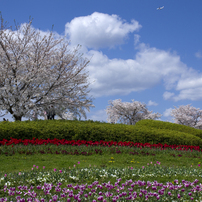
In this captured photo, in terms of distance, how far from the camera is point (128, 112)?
25.4 meters

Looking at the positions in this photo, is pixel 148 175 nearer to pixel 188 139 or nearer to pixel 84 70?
pixel 188 139

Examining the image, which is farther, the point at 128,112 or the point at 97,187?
the point at 128,112

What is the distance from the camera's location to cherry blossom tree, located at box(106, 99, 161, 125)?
973 inches

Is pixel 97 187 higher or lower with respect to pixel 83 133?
lower

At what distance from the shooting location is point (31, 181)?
460 cm

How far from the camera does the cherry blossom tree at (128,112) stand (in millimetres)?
24703

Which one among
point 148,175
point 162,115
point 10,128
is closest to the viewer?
point 148,175

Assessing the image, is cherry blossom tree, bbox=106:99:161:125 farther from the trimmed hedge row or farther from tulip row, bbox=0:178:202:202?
tulip row, bbox=0:178:202:202

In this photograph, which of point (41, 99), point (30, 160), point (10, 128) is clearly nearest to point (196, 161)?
point (30, 160)

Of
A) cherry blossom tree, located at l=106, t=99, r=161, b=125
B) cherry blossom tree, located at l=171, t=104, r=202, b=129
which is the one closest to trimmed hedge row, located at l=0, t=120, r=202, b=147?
cherry blossom tree, located at l=106, t=99, r=161, b=125

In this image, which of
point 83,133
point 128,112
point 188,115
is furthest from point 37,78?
point 188,115

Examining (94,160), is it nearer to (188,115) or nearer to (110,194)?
(110,194)

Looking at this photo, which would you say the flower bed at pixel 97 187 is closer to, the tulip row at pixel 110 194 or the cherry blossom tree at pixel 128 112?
the tulip row at pixel 110 194

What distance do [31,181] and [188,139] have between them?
9.95 m
